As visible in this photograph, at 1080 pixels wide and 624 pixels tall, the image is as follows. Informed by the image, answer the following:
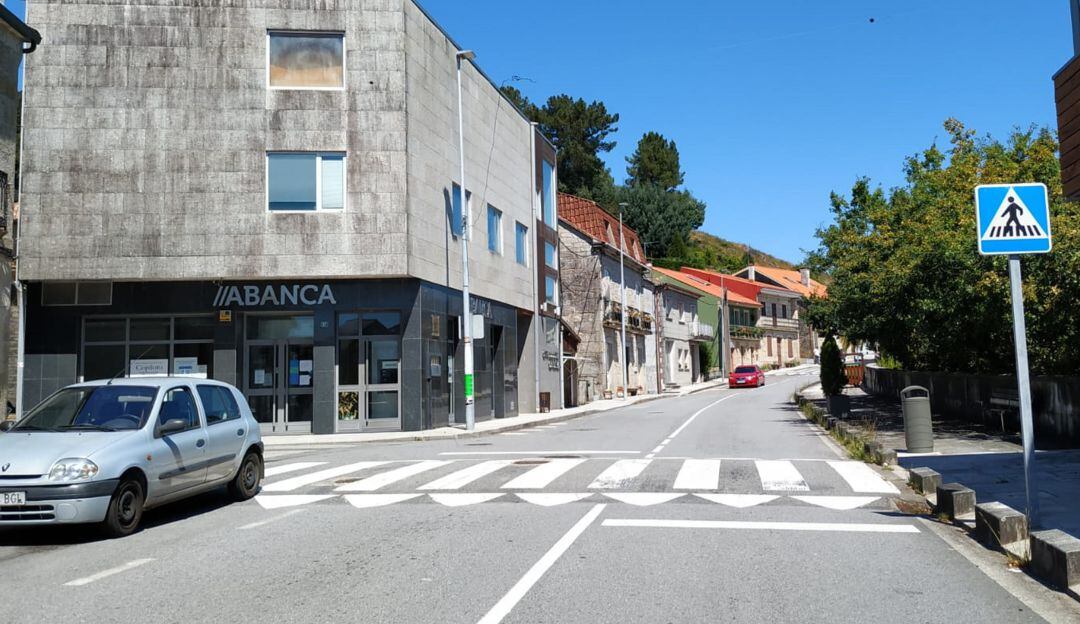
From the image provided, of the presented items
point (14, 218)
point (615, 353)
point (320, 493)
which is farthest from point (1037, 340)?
point (615, 353)

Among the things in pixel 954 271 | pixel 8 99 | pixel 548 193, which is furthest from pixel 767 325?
pixel 8 99

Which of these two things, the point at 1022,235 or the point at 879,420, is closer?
the point at 1022,235

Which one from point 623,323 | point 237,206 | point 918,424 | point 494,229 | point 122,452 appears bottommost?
point 918,424

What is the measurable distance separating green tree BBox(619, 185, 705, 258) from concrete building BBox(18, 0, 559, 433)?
59918 mm

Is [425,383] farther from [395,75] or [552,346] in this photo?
[552,346]

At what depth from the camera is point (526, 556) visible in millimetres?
7336

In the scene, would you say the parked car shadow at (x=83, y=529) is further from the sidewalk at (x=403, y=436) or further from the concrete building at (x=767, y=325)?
the concrete building at (x=767, y=325)

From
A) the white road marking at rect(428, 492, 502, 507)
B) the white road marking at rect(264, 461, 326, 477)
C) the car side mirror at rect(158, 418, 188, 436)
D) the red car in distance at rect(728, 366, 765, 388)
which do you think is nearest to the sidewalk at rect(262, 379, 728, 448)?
the white road marking at rect(264, 461, 326, 477)

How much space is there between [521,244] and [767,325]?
55.4 meters

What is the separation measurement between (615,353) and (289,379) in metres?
28.1

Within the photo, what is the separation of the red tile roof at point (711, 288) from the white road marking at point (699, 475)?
5386 centimetres

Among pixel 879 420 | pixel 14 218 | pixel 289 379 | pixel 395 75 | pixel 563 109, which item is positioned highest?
pixel 563 109

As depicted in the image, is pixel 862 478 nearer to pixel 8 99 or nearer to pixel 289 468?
pixel 289 468

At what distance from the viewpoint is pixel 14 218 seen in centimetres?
2242
